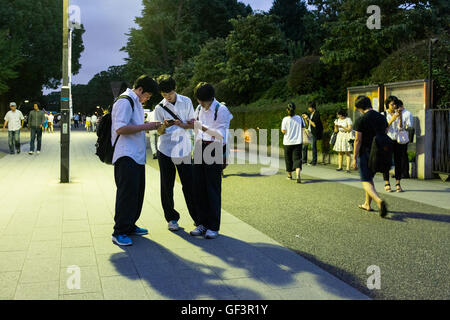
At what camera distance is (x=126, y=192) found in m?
4.99

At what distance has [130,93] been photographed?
16.4ft

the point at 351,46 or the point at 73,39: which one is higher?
the point at 73,39

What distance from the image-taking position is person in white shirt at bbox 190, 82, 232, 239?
5.26 meters

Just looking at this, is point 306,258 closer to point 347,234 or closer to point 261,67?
point 347,234

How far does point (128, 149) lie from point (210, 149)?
93cm

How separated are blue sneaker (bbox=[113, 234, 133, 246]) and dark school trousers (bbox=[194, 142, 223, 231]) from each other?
3.10 ft

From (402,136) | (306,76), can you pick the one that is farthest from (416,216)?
(306,76)

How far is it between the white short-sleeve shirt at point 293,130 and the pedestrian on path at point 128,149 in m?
5.27

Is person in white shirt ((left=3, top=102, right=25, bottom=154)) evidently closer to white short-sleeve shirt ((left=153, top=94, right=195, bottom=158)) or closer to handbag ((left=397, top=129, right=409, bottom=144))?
white short-sleeve shirt ((left=153, top=94, right=195, bottom=158))

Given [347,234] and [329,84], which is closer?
[347,234]

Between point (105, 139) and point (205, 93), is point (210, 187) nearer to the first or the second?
point (205, 93)

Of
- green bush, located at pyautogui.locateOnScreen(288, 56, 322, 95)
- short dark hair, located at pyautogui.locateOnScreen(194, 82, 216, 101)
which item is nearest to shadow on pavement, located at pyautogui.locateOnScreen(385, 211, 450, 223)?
short dark hair, located at pyautogui.locateOnScreen(194, 82, 216, 101)

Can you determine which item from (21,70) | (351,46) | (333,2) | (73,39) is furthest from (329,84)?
(73,39)

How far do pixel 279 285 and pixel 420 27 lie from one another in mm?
16816
